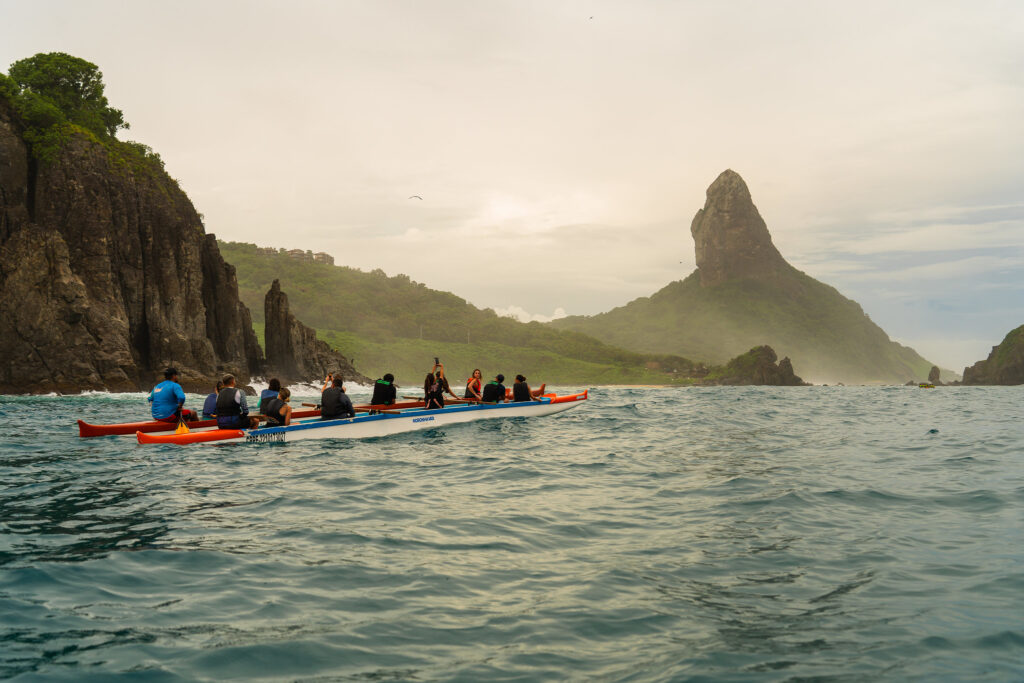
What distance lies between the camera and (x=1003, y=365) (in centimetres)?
15900

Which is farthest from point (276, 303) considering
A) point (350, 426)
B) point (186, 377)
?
point (350, 426)

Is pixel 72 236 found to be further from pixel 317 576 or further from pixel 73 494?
pixel 317 576

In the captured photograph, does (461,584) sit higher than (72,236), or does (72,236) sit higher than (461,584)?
(72,236)

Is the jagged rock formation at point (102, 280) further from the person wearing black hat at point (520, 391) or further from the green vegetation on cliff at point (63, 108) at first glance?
the person wearing black hat at point (520, 391)

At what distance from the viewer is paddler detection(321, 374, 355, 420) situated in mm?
22359

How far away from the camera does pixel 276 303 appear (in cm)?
8844

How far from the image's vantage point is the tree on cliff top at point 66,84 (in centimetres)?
7388

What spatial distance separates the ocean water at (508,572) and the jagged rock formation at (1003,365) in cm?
17862

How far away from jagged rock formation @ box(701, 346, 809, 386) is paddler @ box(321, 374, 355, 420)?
15501 centimetres

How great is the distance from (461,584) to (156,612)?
3.07 metres

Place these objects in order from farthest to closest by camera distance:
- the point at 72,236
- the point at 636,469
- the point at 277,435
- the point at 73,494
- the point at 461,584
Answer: the point at 72,236 < the point at 277,435 < the point at 636,469 < the point at 73,494 < the point at 461,584

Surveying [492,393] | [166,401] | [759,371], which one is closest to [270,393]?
[166,401]

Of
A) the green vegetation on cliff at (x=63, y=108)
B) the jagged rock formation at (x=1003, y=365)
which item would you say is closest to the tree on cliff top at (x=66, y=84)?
the green vegetation on cliff at (x=63, y=108)

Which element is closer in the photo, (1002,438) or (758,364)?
(1002,438)
